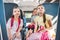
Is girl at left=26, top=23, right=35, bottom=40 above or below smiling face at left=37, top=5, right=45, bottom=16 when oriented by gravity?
below

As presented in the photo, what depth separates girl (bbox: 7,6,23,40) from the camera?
3.00 ft

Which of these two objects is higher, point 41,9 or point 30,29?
point 41,9

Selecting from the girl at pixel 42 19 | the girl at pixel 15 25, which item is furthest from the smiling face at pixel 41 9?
the girl at pixel 15 25

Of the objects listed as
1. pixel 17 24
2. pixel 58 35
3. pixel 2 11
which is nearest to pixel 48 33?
pixel 58 35

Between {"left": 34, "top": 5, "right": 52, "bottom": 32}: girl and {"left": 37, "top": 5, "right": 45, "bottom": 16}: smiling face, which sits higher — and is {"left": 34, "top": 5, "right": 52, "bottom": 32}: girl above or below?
below

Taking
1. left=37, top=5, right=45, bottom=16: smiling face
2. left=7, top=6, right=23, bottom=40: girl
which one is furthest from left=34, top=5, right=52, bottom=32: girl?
left=7, top=6, right=23, bottom=40: girl

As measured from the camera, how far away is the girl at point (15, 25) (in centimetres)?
91

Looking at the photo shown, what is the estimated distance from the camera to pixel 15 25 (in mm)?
920

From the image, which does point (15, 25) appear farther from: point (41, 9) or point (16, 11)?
point (41, 9)

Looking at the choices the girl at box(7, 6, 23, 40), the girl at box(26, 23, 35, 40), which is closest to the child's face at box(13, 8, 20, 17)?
the girl at box(7, 6, 23, 40)

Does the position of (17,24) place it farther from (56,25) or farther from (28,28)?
(56,25)

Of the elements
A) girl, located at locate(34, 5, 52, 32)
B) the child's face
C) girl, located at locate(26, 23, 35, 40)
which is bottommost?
girl, located at locate(26, 23, 35, 40)

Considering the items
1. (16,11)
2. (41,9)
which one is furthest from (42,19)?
(16,11)

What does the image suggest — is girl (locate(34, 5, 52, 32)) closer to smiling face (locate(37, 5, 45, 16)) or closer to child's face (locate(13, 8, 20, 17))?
smiling face (locate(37, 5, 45, 16))
